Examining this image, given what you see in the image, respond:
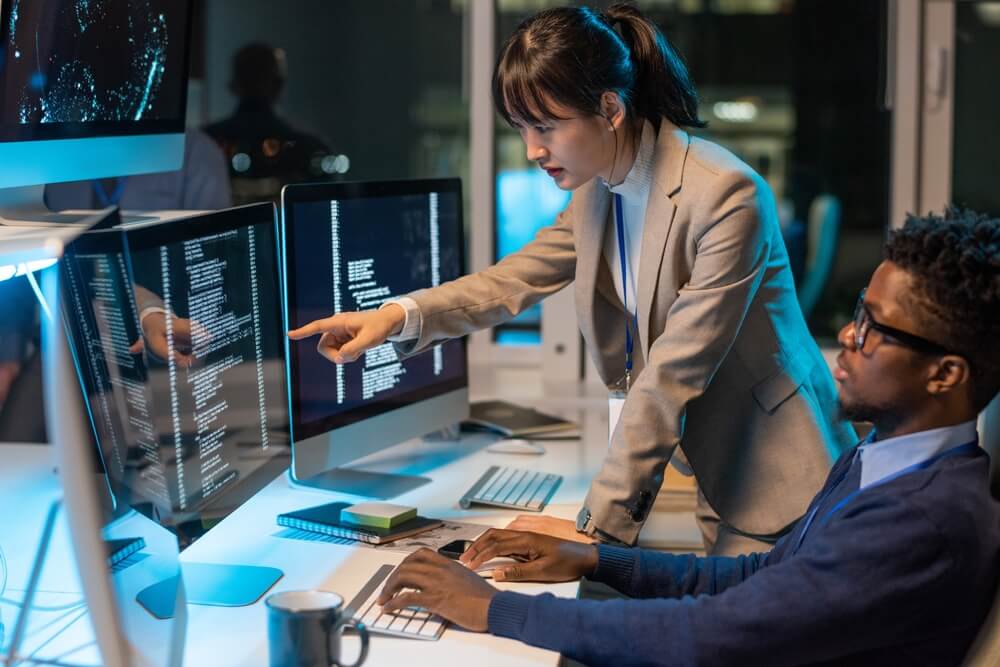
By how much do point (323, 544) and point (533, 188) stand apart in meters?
1.95

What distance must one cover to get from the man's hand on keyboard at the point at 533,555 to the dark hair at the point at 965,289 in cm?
53

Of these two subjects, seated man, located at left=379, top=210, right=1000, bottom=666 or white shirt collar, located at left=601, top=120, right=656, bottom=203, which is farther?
white shirt collar, located at left=601, top=120, right=656, bottom=203

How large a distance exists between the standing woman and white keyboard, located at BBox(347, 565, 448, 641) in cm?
29

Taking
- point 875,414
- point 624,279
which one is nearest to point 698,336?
point 624,279

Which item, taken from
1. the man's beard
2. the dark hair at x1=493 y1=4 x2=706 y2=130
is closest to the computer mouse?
the dark hair at x1=493 y1=4 x2=706 y2=130

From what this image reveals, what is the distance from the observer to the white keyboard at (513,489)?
1.88 metres

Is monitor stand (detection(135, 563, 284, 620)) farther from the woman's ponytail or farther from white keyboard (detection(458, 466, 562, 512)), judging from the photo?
the woman's ponytail

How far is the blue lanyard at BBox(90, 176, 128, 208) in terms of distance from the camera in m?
2.82

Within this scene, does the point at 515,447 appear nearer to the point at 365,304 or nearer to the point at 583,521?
the point at 365,304

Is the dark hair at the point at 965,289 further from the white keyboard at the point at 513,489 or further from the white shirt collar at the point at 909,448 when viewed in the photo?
the white keyboard at the point at 513,489

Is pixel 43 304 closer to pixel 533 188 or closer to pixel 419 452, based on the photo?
pixel 419 452

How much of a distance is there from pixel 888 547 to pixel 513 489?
34.1 inches

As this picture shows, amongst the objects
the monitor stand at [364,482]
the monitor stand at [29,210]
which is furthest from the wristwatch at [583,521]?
the monitor stand at [29,210]

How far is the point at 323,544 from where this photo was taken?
1.68m
